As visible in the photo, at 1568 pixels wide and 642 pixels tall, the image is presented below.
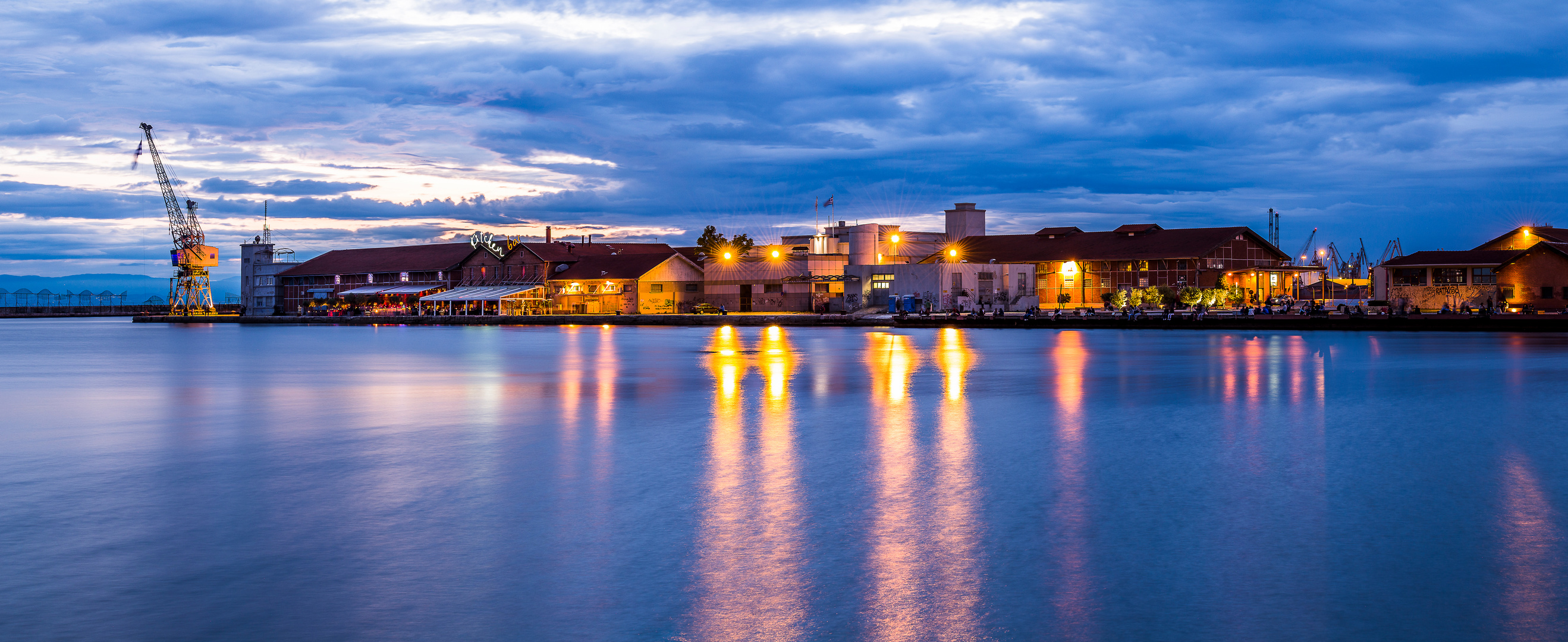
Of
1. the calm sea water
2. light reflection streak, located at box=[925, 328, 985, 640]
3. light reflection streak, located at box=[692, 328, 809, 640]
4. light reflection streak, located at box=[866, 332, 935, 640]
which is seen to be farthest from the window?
light reflection streak, located at box=[692, 328, 809, 640]

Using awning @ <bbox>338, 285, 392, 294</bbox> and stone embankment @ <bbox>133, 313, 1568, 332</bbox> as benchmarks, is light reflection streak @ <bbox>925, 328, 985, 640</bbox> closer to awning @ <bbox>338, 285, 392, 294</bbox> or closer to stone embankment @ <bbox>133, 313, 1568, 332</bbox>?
stone embankment @ <bbox>133, 313, 1568, 332</bbox>

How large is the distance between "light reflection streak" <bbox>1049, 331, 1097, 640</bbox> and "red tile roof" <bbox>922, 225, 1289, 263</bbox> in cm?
5287

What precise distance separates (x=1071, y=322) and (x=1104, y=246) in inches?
635

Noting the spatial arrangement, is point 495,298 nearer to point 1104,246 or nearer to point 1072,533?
point 1104,246

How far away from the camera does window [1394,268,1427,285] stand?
65.4 metres

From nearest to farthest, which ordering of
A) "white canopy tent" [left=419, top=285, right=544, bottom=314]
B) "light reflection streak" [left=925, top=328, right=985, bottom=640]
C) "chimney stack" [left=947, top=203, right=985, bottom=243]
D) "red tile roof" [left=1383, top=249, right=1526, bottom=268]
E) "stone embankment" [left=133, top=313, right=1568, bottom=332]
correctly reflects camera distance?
"light reflection streak" [left=925, top=328, right=985, bottom=640]
"stone embankment" [left=133, top=313, right=1568, bottom=332]
"red tile roof" [left=1383, top=249, right=1526, bottom=268]
"white canopy tent" [left=419, top=285, right=544, bottom=314]
"chimney stack" [left=947, top=203, right=985, bottom=243]

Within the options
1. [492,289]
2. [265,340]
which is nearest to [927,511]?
[265,340]

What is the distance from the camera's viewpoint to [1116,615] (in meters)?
6.90

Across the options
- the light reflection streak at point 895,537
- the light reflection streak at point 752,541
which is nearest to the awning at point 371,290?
the light reflection streak at point 895,537

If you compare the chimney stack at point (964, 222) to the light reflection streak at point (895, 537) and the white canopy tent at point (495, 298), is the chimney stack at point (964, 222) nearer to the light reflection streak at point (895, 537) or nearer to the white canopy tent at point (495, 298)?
the white canopy tent at point (495, 298)

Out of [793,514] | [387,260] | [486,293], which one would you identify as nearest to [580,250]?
[486,293]

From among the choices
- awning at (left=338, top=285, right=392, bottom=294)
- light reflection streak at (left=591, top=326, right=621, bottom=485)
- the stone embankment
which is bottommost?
light reflection streak at (left=591, top=326, right=621, bottom=485)

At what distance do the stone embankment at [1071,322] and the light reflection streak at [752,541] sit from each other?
145 ft

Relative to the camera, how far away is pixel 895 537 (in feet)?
29.8
